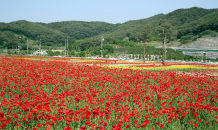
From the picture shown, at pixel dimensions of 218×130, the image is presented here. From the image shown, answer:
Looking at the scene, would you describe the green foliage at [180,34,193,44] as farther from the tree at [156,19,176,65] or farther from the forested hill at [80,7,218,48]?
the tree at [156,19,176,65]

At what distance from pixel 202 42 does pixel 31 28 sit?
461ft

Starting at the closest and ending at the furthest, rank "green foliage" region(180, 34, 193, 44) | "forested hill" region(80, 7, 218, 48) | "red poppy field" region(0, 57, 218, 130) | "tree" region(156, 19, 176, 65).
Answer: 1. "red poppy field" region(0, 57, 218, 130)
2. "tree" region(156, 19, 176, 65)
3. "green foliage" region(180, 34, 193, 44)
4. "forested hill" region(80, 7, 218, 48)

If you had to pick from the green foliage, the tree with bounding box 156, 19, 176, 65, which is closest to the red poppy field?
the tree with bounding box 156, 19, 176, 65

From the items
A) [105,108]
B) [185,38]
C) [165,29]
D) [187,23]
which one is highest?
[187,23]

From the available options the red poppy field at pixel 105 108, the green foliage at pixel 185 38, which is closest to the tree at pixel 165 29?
the red poppy field at pixel 105 108

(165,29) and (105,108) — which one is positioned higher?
(165,29)

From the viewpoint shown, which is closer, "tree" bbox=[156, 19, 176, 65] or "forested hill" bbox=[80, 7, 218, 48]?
"tree" bbox=[156, 19, 176, 65]

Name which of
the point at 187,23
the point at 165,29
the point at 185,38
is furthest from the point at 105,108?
the point at 187,23

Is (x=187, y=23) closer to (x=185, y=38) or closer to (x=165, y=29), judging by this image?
(x=185, y=38)

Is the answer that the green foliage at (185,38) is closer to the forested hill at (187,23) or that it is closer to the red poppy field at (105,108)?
the forested hill at (187,23)

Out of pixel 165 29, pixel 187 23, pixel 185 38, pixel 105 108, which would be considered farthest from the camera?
pixel 187 23

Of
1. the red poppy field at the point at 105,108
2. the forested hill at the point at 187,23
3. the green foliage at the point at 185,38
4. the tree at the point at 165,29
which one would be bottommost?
the red poppy field at the point at 105,108

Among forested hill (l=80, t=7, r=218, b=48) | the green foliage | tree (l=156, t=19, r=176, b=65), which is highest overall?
forested hill (l=80, t=7, r=218, b=48)

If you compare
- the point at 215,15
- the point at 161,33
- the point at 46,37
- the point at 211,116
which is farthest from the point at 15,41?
the point at 215,15
